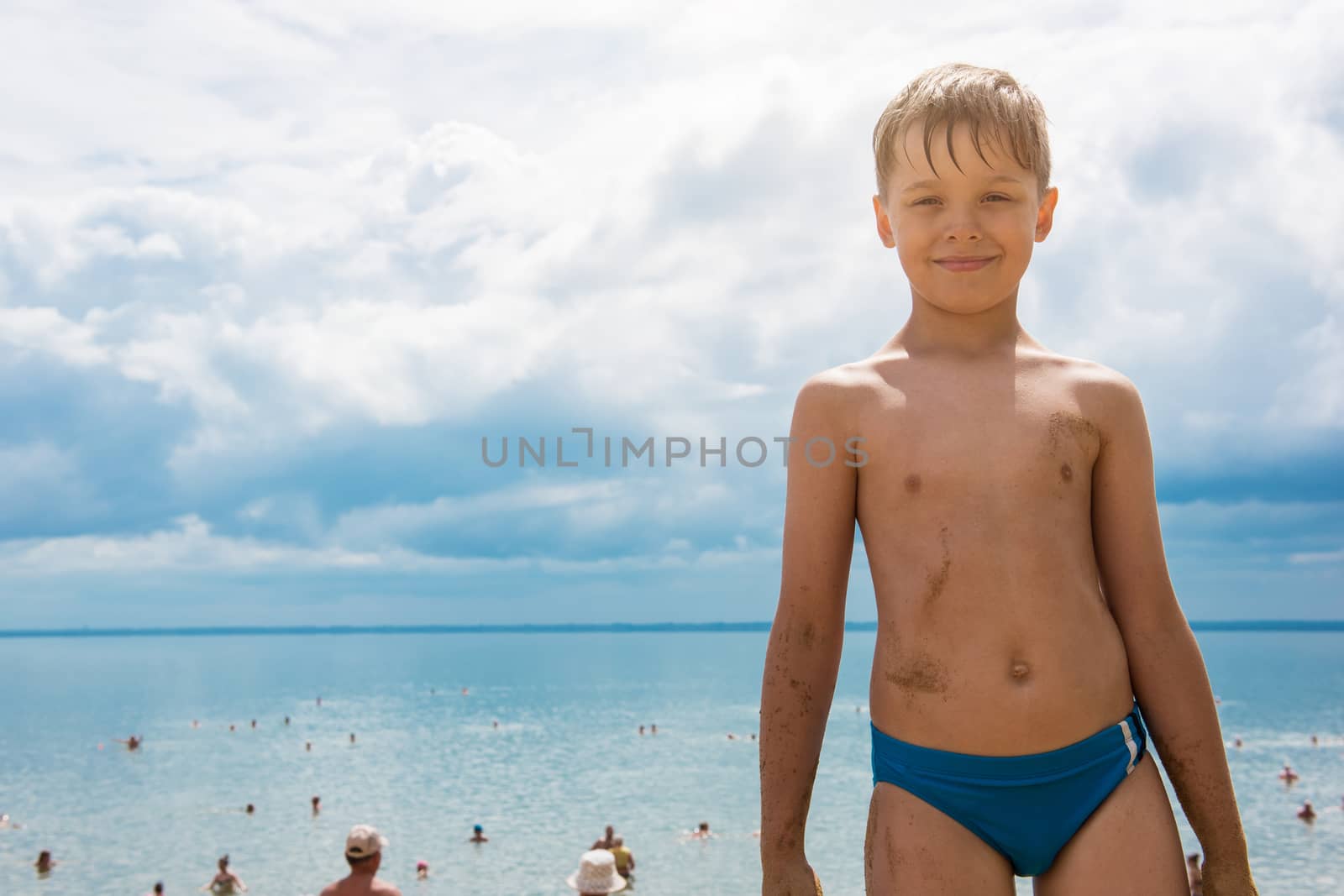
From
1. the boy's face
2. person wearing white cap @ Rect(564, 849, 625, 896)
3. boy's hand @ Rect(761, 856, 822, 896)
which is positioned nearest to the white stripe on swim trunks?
boy's hand @ Rect(761, 856, 822, 896)

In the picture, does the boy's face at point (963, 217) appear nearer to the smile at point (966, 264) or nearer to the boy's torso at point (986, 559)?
the smile at point (966, 264)

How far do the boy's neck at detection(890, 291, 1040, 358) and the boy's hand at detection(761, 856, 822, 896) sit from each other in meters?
1.63

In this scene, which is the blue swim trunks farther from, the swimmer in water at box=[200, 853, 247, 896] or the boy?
the swimmer in water at box=[200, 853, 247, 896]

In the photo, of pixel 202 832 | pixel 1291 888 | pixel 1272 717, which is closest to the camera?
pixel 1291 888

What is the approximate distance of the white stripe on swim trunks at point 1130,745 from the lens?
10.8 ft

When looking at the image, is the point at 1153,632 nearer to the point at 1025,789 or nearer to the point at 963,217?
the point at 1025,789

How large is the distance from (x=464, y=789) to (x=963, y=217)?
189 ft

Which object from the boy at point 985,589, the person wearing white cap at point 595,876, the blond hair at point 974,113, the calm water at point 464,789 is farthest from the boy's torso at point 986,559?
the calm water at point 464,789

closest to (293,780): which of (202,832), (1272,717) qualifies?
(202,832)

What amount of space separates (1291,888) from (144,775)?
56590mm

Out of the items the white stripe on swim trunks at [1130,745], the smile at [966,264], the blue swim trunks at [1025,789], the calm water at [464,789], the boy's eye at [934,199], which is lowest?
the calm water at [464,789]

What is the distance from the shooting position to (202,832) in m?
46.3

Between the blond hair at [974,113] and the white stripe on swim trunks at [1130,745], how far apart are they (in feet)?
5.53

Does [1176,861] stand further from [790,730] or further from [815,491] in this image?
[815,491]
